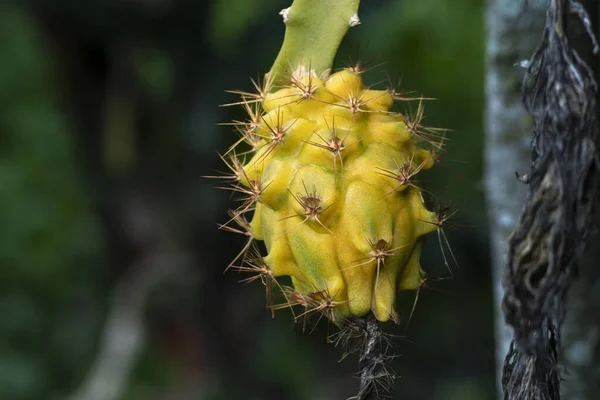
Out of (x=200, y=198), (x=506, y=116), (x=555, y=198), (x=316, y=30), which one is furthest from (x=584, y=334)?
(x=200, y=198)

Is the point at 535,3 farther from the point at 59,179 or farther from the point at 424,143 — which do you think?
the point at 59,179

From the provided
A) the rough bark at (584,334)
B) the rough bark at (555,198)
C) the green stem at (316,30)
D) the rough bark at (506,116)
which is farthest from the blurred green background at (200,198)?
the rough bark at (555,198)

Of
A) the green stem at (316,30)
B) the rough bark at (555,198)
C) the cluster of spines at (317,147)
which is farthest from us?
the green stem at (316,30)

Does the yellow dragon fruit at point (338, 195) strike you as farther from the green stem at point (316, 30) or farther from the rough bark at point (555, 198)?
the rough bark at point (555, 198)

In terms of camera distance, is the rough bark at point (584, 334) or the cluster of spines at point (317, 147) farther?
the rough bark at point (584, 334)

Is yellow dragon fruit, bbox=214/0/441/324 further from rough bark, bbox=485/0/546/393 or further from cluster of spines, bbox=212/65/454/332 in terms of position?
rough bark, bbox=485/0/546/393

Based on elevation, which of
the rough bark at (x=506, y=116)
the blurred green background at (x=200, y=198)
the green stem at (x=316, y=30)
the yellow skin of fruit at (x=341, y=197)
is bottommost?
the blurred green background at (x=200, y=198)
